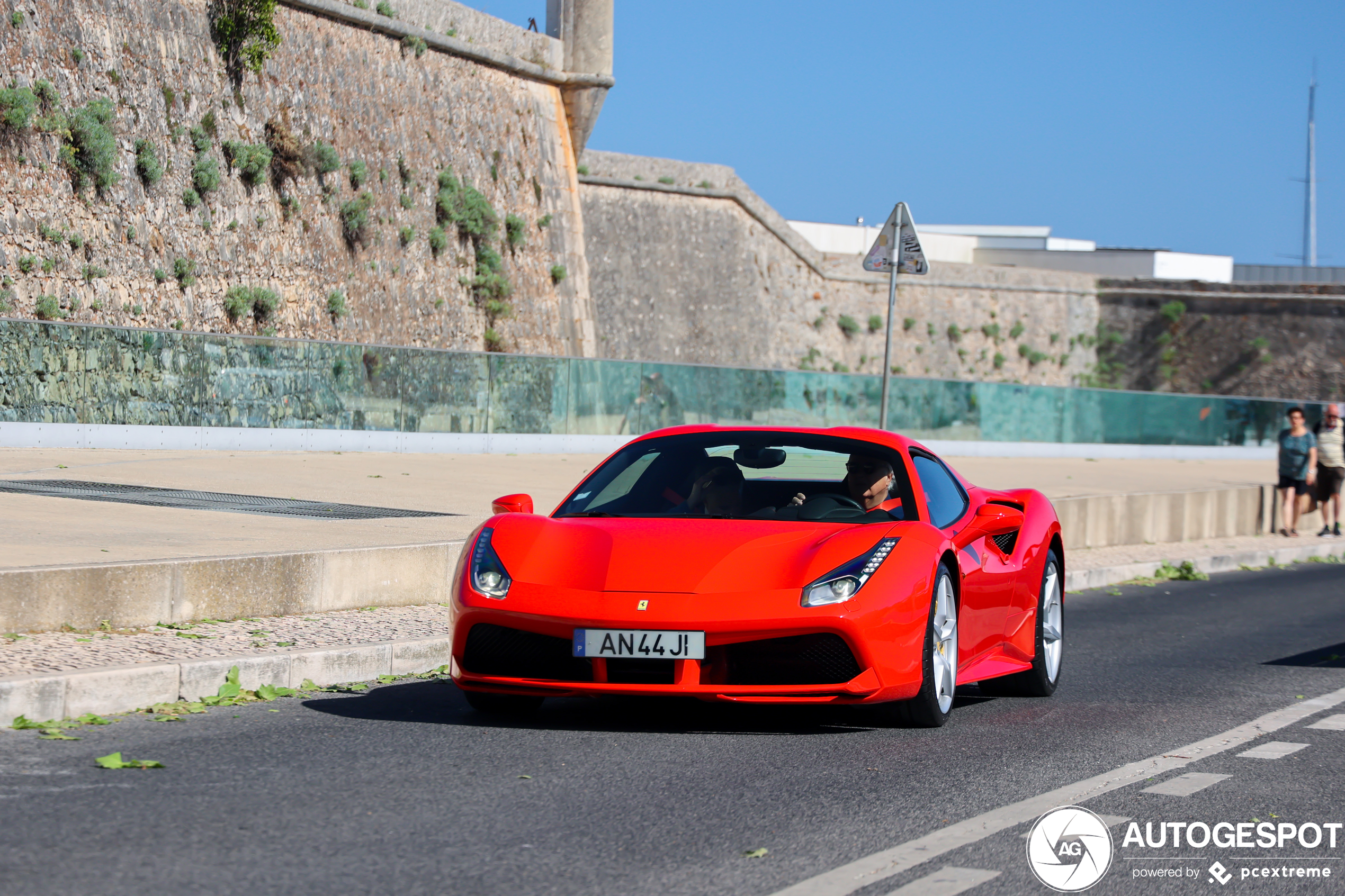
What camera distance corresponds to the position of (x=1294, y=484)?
21156 mm

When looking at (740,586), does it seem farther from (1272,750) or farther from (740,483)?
(1272,750)

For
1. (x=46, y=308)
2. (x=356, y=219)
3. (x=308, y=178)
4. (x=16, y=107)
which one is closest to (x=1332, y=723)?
(x=46, y=308)

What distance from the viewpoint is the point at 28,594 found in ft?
23.1

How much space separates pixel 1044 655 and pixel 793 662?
2.21m

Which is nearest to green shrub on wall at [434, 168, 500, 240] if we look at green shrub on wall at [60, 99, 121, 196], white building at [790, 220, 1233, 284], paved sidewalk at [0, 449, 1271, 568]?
green shrub on wall at [60, 99, 121, 196]

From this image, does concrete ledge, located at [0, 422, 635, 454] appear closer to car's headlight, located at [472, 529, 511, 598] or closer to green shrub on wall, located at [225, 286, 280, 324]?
green shrub on wall, located at [225, 286, 280, 324]

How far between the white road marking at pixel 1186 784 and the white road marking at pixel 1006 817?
0.09m

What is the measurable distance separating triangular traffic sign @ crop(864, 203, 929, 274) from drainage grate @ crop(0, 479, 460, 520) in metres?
4.52

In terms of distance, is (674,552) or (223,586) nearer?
(674,552)

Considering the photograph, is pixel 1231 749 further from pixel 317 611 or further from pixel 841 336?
pixel 841 336

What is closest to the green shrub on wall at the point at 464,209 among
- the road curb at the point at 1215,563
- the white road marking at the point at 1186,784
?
the road curb at the point at 1215,563

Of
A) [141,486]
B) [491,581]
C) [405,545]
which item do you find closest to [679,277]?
[141,486]

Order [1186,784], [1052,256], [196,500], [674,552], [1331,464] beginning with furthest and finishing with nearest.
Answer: [1052,256] < [1331,464] < [196,500] < [674,552] < [1186,784]

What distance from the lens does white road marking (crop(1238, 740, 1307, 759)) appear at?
6.25m
